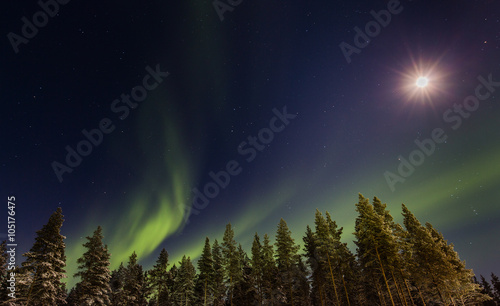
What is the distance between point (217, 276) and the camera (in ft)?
145

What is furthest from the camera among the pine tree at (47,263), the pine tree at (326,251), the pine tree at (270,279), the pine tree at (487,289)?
the pine tree at (487,289)

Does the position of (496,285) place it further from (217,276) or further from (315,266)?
(217,276)

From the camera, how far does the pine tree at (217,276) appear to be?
4202cm

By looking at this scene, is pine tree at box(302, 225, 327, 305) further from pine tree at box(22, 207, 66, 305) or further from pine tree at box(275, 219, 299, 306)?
pine tree at box(22, 207, 66, 305)

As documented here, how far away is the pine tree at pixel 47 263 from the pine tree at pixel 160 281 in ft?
78.1

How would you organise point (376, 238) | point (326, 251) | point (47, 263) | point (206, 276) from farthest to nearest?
point (206, 276)
point (326, 251)
point (376, 238)
point (47, 263)

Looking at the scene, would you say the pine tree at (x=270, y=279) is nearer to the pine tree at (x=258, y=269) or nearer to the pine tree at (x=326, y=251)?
the pine tree at (x=258, y=269)

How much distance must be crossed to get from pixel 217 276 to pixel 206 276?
241 centimetres

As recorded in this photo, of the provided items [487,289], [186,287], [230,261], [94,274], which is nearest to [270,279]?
[230,261]

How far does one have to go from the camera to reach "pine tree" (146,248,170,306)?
151ft

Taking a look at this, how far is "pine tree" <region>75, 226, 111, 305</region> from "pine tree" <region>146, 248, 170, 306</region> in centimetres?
1828

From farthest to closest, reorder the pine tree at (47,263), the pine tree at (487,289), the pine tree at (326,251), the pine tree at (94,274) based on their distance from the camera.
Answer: the pine tree at (487,289)
the pine tree at (326,251)
the pine tree at (94,274)
the pine tree at (47,263)

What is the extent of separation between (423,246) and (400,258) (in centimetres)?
338

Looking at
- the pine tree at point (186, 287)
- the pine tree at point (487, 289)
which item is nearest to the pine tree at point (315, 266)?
the pine tree at point (186, 287)
